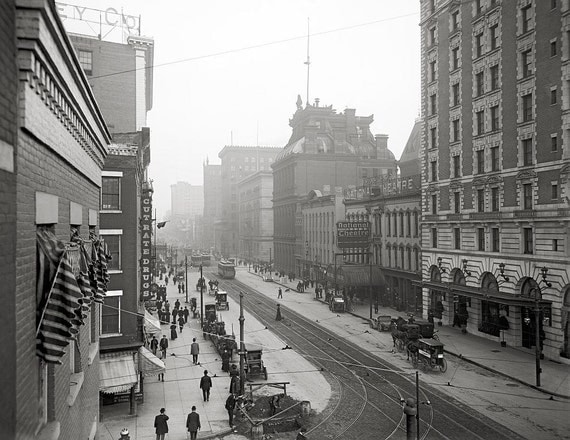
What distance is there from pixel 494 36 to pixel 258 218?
92372mm

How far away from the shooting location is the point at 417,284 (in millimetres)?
42219

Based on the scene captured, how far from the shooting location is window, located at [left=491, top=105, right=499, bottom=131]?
34500 mm

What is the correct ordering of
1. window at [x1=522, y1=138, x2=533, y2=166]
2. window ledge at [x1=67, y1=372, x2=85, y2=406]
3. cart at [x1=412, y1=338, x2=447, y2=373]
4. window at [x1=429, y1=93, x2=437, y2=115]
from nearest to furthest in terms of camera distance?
window ledge at [x1=67, y1=372, x2=85, y2=406], cart at [x1=412, y1=338, x2=447, y2=373], window at [x1=522, y1=138, x2=533, y2=166], window at [x1=429, y1=93, x2=437, y2=115]

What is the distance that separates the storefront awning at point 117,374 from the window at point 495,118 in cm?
2718

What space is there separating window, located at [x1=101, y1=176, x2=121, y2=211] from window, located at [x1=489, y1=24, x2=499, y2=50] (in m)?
26.1

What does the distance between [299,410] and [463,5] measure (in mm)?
32128

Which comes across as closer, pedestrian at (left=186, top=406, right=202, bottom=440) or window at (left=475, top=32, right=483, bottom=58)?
pedestrian at (left=186, top=406, right=202, bottom=440)

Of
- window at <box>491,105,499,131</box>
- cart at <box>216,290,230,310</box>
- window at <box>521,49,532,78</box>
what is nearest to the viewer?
window at <box>521,49,532,78</box>

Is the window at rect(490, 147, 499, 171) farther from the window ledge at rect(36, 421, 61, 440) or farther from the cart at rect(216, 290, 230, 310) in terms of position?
the window ledge at rect(36, 421, 61, 440)

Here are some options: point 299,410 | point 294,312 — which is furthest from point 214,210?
point 299,410

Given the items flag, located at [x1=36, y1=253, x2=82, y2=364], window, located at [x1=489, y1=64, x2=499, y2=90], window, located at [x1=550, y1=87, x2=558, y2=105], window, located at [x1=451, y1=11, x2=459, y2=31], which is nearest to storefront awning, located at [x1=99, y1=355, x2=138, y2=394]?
flag, located at [x1=36, y1=253, x2=82, y2=364]

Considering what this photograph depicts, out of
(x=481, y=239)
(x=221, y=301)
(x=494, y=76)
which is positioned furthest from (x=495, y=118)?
(x=221, y=301)

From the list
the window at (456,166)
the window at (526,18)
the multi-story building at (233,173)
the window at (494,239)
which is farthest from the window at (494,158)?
the multi-story building at (233,173)

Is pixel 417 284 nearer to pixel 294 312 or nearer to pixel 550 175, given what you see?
pixel 294 312
